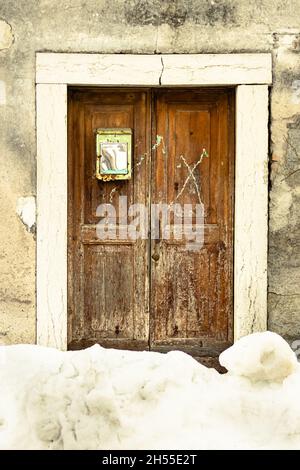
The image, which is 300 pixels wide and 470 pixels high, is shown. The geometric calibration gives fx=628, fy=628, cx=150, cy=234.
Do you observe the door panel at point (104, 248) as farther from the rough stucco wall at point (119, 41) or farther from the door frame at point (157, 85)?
the rough stucco wall at point (119, 41)

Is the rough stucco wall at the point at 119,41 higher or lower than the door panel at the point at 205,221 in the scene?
higher

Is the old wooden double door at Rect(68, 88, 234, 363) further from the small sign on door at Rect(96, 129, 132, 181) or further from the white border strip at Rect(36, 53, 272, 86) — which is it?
the white border strip at Rect(36, 53, 272, 86)

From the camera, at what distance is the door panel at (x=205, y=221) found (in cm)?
471

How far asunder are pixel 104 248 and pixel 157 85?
127 cm

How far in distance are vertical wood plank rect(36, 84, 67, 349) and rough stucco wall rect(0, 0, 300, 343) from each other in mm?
82

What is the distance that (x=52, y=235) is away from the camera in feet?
14.9

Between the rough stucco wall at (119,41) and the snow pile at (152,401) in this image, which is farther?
the rough stucco wall at (119,41)

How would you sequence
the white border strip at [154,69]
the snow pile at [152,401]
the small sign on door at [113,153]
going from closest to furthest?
the snow pile at [152,401]
the white border strip at [154,69]
the small sign on door at [113,153]

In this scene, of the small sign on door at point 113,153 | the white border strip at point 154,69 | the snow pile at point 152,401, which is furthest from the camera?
the small sign on door at point 113,153

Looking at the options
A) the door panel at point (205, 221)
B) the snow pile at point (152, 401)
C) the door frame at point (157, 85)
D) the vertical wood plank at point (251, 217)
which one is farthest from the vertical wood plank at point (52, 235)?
the snow pile at point (152, 401)

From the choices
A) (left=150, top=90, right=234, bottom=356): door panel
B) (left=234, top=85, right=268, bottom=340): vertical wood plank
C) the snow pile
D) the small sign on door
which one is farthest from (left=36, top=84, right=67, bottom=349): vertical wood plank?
the snow pile

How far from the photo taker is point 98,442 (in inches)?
82.2

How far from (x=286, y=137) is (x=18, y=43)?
6.67 ft

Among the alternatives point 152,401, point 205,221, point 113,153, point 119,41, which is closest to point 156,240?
point 205,221
